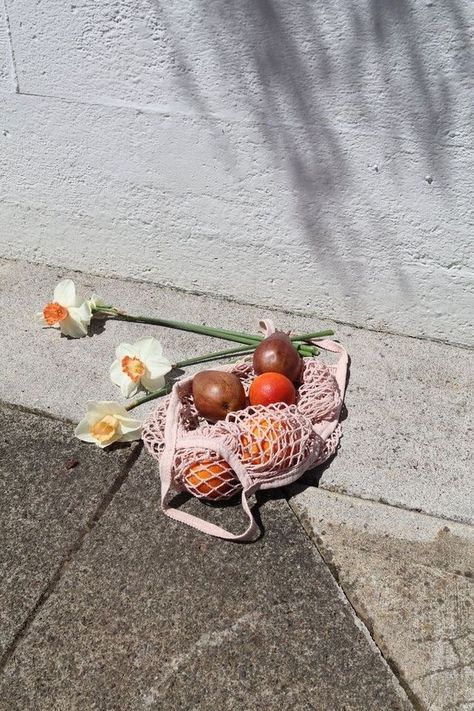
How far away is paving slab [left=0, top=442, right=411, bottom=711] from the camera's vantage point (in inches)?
83.1

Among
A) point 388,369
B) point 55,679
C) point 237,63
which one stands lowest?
point 388,369

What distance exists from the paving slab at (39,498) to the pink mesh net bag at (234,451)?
9.8 inches

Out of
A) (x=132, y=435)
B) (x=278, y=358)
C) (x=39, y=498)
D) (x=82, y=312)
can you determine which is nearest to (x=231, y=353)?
(x=278, y=358)

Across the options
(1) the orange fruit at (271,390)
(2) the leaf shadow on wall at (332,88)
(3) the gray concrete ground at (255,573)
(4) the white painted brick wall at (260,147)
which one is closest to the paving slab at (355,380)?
(3) the gray concrete ground at (255,573)

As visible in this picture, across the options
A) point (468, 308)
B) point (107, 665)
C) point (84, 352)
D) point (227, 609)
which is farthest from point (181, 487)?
point (468, 308)

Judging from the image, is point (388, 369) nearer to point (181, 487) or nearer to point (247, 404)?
point (247, 404)

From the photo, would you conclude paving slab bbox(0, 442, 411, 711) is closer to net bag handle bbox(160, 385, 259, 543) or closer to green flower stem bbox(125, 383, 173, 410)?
net bag handle bbox(160, 385, 259, 543)

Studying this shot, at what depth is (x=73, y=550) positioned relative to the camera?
8.23 ft

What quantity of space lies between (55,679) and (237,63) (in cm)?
235

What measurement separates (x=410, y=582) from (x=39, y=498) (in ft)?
4.25

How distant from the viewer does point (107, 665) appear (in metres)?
2.18

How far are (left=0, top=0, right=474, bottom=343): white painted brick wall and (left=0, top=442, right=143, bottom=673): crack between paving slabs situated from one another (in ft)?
3.91

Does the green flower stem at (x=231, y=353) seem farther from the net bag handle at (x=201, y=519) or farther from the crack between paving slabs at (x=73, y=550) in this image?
the net bag handle at (x=201, y=519)

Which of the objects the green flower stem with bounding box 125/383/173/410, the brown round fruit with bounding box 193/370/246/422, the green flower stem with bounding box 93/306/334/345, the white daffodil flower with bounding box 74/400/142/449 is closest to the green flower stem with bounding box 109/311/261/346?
the green flower stem with bounding box 93/306/334/345
